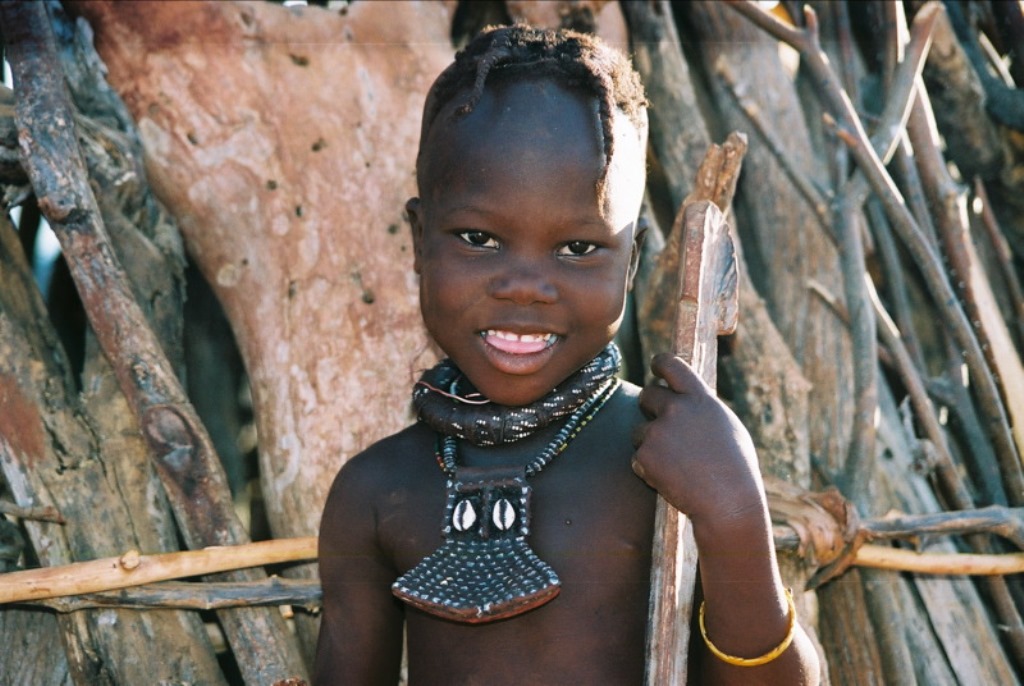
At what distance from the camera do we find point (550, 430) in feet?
5.86

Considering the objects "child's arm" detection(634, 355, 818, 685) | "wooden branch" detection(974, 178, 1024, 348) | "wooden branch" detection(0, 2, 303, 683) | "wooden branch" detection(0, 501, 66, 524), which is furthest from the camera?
"wooden branch" detection(974, 178, 1024, 348)

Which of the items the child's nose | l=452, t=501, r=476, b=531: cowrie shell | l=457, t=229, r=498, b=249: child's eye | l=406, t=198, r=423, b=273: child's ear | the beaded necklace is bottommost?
l=452, t=501, r=476, b=531: cowrie shell

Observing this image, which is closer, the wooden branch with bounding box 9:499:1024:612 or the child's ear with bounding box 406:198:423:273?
the child's ear with bounding box 406:198:423:273

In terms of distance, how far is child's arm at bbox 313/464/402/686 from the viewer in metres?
1.85

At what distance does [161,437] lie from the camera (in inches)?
81.6

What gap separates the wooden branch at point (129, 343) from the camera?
2.08 meters

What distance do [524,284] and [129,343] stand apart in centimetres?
89

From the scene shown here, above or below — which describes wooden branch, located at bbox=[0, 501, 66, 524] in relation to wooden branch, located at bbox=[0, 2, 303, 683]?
below

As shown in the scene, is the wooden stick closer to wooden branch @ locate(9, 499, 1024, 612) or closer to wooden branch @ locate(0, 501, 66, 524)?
wooden branch @ locate(9, 499, 1024, 612)

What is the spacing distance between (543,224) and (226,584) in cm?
89

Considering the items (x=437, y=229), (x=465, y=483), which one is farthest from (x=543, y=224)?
(x=465, y=483)

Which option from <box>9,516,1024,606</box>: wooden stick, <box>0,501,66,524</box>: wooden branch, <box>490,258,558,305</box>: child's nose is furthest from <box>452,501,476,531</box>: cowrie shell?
<box>0,501,66,524</box>: wooden branch

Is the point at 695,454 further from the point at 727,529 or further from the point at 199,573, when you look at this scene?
the point at 199,573

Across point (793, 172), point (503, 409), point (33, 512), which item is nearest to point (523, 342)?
point (503, 409)
